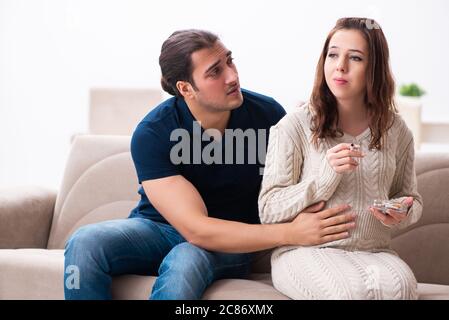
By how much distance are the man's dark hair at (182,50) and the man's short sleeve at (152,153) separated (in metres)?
0.18

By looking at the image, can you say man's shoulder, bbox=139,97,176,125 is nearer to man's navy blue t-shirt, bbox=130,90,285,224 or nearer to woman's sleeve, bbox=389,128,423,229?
man's navy blue t-shirt, bbox=130,90,285,224

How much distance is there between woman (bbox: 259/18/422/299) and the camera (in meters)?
1.72

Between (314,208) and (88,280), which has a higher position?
(314,208)

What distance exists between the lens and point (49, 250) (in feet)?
7.58

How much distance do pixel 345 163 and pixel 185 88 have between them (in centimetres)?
59

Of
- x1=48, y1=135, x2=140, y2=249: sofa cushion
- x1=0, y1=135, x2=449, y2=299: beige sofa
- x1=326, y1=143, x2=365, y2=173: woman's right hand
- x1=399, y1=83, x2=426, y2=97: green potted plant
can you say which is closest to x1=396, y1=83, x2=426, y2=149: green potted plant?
x1=399, y1=83, x2=426, y2=97: green potted plant

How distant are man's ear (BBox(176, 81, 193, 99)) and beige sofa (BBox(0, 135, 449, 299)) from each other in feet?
1.50

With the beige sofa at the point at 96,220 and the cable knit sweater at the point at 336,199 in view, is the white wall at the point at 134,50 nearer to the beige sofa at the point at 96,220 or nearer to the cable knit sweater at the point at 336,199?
the beige sofa at the point at 96,220

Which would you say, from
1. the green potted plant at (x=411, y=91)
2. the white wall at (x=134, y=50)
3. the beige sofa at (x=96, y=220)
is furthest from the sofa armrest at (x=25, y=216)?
the white wall at (x=134, y=50)

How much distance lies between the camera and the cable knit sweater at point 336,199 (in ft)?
5.49
